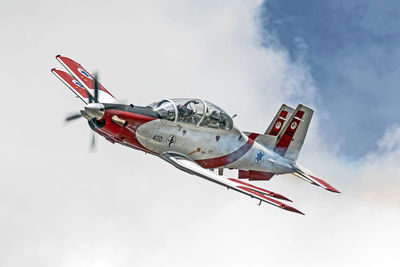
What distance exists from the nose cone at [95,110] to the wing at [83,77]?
5.27 metres

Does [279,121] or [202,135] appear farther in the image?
[279,121]

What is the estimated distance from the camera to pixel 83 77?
96.7 ft

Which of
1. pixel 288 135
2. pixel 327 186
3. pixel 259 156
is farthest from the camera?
pixel 327 186

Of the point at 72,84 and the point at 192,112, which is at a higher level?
the point at 72,84

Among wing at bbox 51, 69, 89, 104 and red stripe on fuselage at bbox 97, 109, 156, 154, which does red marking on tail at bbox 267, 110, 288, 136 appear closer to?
red stripe on fuselage at bbox 97, 109, 156, 154

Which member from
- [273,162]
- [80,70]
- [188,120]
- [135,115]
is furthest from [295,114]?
[80,70]

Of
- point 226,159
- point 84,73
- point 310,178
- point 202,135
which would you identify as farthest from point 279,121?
point 84,73

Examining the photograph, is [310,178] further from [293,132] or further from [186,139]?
[186,139]

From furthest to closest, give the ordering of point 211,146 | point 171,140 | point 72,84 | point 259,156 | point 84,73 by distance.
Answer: point 84,73
point 72,84
point 259,156
point 211,146
point 171,140

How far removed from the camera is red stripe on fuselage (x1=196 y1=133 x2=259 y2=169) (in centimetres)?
2589

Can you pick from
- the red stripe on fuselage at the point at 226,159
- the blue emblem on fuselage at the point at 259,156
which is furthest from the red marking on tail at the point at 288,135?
the red stripe on fuselage at the point at 226,159

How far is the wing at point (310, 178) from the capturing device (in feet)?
94.1

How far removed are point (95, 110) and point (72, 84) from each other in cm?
666

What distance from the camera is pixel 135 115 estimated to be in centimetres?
2302
